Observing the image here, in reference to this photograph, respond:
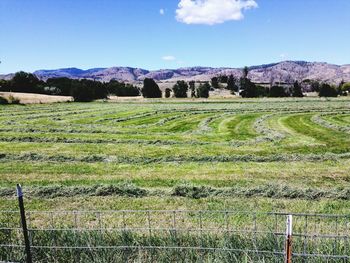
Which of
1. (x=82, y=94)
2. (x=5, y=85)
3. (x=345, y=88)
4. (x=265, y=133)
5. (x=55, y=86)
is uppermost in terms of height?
(x=5, y=85)

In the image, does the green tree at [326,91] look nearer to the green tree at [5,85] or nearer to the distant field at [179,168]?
the distant field at [179,168]

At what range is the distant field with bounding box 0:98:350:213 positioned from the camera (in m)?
14.0

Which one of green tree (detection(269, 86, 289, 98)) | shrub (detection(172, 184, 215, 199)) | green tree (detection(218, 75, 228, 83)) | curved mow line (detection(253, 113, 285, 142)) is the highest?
green tree (detection(218, 75, 228, 83))

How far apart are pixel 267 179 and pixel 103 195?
671 centimetres

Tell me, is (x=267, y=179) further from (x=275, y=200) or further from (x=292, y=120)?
(x=292, y=120)

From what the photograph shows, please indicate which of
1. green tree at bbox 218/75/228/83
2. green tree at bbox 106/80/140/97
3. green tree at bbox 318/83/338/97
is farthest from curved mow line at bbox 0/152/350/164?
green tree at bbox 218/75/228/83

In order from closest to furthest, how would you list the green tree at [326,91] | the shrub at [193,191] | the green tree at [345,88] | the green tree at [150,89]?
the shrub at [193,191] < the green tree at [326,91] < the green tree at [150,89] < the green tree at [345,88]

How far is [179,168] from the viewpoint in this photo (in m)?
19.6

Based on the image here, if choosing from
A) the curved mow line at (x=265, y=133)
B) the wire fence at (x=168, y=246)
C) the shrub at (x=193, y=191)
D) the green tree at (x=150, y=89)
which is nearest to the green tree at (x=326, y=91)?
the green tree at (x=150, y=89)

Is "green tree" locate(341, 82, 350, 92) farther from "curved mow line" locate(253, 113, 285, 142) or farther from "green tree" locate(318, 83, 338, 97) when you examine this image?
"curved mow line" locate(253, 113, 285, 142)

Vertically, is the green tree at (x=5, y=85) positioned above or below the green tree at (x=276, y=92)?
above

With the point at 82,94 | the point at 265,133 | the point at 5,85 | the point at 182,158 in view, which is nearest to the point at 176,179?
the point at 182,158

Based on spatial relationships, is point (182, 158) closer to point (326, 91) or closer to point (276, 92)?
point (276, 92)

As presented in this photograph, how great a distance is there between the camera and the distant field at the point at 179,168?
13953 mm
